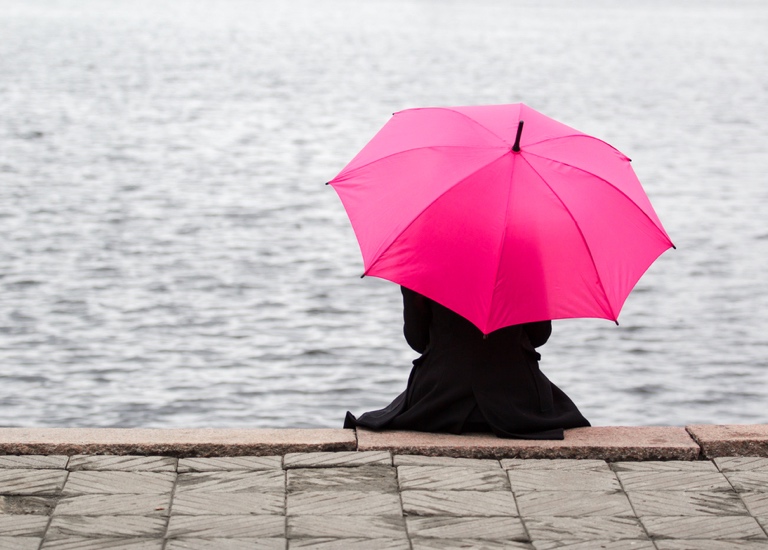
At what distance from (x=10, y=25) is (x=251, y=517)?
42.3m

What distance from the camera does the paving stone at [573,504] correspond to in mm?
4488

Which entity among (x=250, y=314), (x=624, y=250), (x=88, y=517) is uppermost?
(x=624, y=250)

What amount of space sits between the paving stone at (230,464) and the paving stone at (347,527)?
20.0 inches

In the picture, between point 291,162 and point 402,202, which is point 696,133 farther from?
point 402,202

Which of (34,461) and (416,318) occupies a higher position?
(416,318)

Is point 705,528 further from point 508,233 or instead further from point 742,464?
point 508,233

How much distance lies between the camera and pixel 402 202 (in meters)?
4.64

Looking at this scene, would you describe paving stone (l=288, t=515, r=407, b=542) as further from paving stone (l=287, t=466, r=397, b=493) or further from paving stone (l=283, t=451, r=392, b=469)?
paving stone (l=283, t=451, r=392, b=469)

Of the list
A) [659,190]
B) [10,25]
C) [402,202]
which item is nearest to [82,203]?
[659,190]

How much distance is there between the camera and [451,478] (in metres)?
4.77

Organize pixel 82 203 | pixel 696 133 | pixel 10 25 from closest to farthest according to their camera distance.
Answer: pixel 82 203, pixel 696 133, pixel 10 25

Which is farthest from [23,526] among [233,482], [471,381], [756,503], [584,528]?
[756,503]

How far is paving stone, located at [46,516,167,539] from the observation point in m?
4.22

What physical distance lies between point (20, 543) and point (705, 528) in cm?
251
